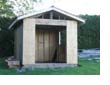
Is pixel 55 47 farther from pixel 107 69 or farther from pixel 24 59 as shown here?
pixel 107 69

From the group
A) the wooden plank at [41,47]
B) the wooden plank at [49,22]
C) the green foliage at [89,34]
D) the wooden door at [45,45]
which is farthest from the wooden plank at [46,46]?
the green foliage at [89,34]

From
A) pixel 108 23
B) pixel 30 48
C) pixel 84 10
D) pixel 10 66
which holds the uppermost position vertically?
pixel 84 10

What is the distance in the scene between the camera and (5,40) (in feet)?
48.6

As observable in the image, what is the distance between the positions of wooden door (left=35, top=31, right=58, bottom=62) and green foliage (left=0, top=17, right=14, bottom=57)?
2.55 m

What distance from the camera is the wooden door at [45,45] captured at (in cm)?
1277

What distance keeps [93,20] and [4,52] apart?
16.8 feet

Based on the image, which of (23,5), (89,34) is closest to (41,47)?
(89,34)

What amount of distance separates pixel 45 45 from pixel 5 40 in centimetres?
287

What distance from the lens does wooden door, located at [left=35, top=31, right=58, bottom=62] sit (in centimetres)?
1277

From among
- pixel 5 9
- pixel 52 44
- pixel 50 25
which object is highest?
pixel 5 9

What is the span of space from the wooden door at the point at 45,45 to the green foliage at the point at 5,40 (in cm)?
255

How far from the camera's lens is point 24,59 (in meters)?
10.3

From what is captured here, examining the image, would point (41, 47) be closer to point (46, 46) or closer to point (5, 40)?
point (46, 46)
